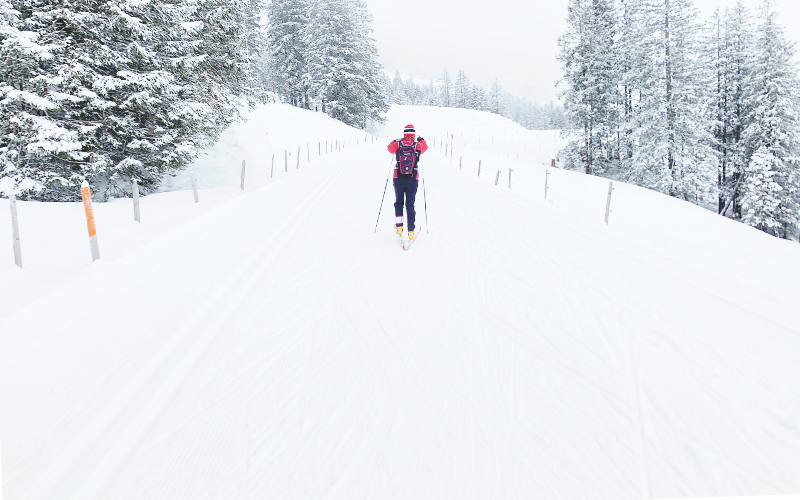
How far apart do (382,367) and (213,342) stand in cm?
173

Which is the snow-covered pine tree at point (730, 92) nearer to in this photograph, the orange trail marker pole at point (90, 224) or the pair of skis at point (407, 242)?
the pair of skis at point (407, 242)

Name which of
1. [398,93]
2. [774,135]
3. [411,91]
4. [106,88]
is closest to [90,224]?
[106,88]

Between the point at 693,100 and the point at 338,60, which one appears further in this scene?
the point at 338,60

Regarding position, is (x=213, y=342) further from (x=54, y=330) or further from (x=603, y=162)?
(x=603, y=162)

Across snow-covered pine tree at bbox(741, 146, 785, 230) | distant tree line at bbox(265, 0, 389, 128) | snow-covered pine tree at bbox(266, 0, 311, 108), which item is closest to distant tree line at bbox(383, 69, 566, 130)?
distant tree line at bbox(265, 0, 389, 128)

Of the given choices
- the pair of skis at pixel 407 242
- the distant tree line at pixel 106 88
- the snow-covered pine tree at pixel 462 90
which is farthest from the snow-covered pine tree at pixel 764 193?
the snow-covered pine tree at pixel 462 90

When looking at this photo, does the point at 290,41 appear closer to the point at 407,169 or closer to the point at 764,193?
the point at 764,193

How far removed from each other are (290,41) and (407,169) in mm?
55378

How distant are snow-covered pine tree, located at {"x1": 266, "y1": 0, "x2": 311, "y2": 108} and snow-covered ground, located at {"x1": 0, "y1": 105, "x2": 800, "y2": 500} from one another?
50.8 metres

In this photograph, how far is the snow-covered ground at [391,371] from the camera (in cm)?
225

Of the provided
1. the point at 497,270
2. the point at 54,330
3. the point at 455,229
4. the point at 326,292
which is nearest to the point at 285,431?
the point at 326,292

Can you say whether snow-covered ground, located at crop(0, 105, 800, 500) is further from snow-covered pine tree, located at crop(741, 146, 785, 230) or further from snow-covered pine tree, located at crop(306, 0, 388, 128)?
snow-covered pine tree, located at crop(306, 0, 388, 128)

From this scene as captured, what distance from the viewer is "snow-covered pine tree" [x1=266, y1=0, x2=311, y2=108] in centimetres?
5119

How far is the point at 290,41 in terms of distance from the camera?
52.3 metres
